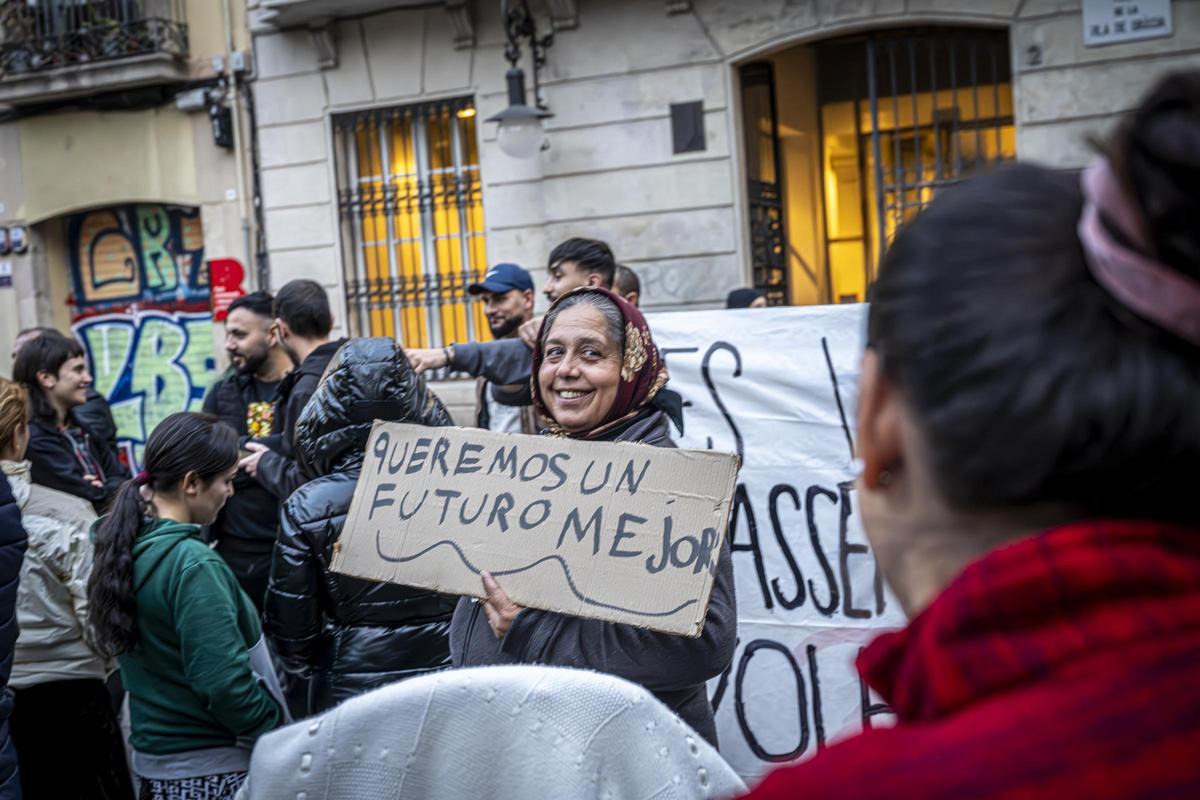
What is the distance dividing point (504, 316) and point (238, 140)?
6777 mm

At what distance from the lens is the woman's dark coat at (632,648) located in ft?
8.09

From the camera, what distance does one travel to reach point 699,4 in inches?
389

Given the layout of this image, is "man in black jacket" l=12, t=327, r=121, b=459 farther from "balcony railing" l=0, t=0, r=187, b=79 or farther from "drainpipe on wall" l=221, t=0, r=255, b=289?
"balcony railing" l=0, t=0, r=187, b=79

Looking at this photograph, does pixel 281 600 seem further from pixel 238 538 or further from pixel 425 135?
pixel 425 135

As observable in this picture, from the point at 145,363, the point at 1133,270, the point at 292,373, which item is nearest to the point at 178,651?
the point at 292,373

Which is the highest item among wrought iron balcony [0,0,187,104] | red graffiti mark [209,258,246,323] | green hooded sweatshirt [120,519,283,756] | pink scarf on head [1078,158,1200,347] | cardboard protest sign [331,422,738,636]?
wrought iron balcony [0,0,187,104]

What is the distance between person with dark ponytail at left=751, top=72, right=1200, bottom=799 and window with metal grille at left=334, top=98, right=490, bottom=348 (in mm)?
10280

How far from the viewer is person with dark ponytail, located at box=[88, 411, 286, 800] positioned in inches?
123

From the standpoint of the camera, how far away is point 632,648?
8.14 feet

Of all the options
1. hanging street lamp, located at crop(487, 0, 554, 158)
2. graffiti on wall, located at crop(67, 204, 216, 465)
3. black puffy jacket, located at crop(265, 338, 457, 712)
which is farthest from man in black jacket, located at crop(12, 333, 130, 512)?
Answer: graffiti on wall, located at crop(67, 204, 216, 465)

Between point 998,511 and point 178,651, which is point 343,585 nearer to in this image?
point 178,651

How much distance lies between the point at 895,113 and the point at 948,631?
935 centimetres

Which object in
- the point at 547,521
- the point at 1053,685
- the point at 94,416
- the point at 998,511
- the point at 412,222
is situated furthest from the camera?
the point at 412,222

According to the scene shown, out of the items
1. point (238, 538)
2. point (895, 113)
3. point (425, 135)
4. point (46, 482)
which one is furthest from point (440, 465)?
point (425, 135)
